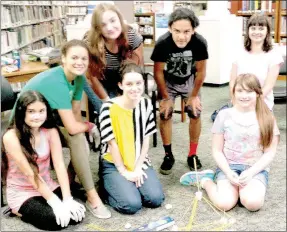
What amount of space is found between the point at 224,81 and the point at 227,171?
294 cm

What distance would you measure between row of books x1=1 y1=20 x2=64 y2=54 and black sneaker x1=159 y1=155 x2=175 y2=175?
8.29ft

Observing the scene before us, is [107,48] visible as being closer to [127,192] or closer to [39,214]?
[127,192]

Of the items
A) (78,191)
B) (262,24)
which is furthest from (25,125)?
(262,24)

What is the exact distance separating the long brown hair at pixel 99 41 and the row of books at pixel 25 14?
2394mm

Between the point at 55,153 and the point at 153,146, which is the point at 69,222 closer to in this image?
A: the point at 55,153

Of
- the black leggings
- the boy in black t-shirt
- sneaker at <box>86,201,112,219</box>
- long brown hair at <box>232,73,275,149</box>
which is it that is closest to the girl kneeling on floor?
long brown hair at <box>232,73,275,149</box>

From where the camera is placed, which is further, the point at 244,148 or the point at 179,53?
the point at 179,53

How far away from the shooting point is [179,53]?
2445mm

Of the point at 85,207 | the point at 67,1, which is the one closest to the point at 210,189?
the point at 85,207

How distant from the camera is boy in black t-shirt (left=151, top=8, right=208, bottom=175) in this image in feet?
7.61

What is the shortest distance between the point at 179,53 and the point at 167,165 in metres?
0.71

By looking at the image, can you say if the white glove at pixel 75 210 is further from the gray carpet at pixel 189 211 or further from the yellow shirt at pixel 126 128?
the yellow shirt at pixel 126 128

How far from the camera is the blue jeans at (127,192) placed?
80.0 inches

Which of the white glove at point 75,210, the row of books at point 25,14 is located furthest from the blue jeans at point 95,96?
the row of books at point 25,14
